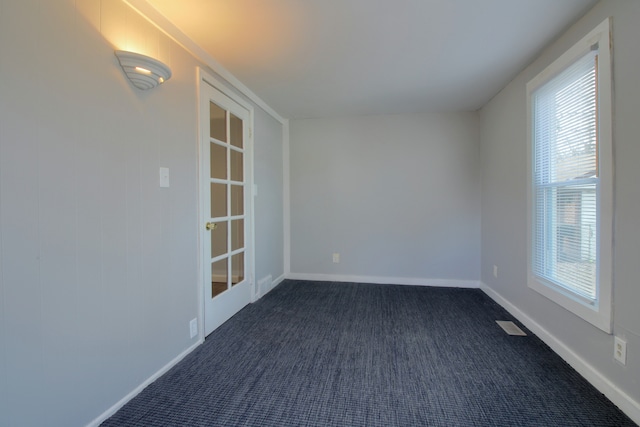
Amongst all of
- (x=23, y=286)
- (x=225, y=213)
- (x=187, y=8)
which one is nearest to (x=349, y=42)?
(x=187, y=8)

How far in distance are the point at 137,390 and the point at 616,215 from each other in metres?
2.86

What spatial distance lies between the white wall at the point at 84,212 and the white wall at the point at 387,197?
7.14ft

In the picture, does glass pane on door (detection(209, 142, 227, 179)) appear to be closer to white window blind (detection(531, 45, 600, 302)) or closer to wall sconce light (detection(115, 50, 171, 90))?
wall sconce light (detection(115, 50, 171, 90))

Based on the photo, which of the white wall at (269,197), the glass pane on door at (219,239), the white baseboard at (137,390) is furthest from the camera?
the white wall at (269,197)

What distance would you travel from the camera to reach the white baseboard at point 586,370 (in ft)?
4.85

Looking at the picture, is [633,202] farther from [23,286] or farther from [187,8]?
[23,286]

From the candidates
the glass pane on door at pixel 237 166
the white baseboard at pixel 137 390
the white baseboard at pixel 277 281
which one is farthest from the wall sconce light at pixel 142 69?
the white baseboard at pixel 277 281

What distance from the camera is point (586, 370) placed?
1.79 m

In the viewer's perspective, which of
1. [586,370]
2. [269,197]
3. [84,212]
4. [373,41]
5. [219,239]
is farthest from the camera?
[269,197]

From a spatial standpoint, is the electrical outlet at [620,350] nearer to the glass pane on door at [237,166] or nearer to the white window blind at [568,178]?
the white window blind at [568,178]

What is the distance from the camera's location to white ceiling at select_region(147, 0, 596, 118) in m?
1.73

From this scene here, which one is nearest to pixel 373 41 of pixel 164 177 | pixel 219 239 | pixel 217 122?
pixel 217 122

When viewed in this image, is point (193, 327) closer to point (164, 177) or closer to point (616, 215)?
point (164, 177)

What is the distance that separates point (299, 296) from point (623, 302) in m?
2.66
